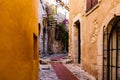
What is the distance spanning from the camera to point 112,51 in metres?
6.71

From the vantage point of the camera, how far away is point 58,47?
2041 cm

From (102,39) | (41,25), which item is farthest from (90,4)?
(41,25)

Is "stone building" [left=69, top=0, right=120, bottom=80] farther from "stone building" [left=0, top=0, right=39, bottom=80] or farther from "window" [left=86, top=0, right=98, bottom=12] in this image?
"stone building" [left=0, top=0, right=39, bottom=80]

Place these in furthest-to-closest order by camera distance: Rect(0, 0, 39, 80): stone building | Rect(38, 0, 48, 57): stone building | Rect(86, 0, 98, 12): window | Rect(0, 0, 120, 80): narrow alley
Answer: Rect(38, 0, 48, 57): stone building → Rect(86, 0, 98, 12): window → Rect(0, 0, 120, 80): narrow alley → Rect(0, 0, 39, 80): stone building

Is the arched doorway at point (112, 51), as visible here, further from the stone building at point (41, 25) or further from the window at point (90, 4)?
the stone building at point (41, 25)

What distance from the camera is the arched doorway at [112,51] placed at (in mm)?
6531

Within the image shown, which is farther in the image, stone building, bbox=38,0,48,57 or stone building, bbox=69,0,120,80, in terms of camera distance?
stone building, bbox=38,0,48,57

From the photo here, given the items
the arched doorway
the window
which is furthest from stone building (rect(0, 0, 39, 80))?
the window

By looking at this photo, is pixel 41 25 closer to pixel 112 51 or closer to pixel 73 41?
pixel 73 41

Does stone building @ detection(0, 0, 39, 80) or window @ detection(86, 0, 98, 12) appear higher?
window @ detection(86, 0, 98, 12)

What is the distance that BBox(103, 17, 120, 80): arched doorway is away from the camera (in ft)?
21.4

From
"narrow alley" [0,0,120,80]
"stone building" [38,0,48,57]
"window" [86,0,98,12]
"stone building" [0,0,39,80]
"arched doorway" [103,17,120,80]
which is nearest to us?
"stone building" [0,0,39,80]

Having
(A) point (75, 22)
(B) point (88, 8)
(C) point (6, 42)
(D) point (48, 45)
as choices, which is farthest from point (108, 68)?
(D) point (48, 45)

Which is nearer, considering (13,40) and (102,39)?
(13,40)
